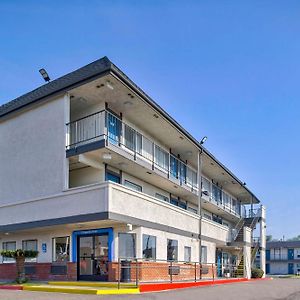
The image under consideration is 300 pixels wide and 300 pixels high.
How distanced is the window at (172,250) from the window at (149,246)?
1.89m

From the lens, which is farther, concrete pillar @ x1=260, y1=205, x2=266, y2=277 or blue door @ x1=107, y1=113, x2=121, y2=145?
concrete pillar @ x1=260, y1=205, x2=266, y2=277

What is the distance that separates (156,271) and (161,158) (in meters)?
8.49

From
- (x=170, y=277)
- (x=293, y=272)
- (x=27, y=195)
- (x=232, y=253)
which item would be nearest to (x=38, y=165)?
(x=27, y=195)

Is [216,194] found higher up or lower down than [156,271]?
higher up

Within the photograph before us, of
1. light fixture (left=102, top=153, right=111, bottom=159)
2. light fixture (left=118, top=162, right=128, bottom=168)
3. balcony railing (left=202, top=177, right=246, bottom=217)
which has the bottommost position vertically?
balcony railing (left=202, top=177, right=246, bottom=217)

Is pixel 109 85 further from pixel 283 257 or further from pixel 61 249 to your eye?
pixel 283 257

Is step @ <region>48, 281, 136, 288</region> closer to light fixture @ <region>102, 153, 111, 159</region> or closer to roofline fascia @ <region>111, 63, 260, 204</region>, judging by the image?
light fixture @ <region>102, 153, 111, 159</region>

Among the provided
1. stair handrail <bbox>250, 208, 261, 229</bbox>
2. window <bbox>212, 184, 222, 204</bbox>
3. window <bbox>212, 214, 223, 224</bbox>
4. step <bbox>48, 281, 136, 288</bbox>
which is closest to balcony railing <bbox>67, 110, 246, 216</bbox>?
Result: window <bbox>212, 184, 222, 204</bbox>

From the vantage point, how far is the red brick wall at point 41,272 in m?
20.9

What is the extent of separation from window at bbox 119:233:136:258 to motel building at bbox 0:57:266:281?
0.04 metres

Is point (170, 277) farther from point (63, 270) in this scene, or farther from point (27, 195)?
point (27, 195)

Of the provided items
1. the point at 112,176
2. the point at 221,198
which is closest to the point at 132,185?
the point at 112,176

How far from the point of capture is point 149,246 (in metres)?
22.0

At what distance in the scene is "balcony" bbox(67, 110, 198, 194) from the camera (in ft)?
68.8
